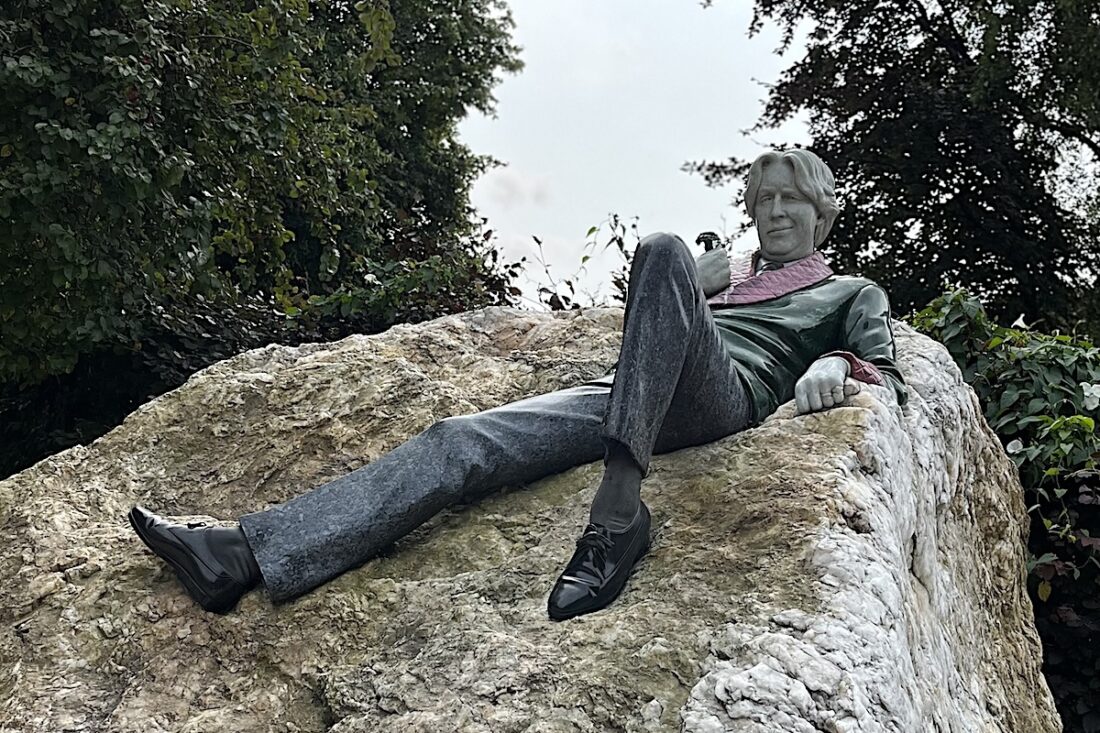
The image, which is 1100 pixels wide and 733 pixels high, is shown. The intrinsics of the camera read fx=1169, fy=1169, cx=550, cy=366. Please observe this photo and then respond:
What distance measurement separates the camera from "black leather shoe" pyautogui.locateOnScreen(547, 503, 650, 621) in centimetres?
294

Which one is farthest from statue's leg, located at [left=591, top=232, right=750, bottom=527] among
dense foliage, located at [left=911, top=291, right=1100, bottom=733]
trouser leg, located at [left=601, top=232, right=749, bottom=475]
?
dense foliage, located at [left=911, top=291, right=1100, bottom=733]

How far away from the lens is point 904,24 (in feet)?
41.1

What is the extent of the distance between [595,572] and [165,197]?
380cm

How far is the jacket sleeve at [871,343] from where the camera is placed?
357 cm

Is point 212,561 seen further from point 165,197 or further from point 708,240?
point 165,197

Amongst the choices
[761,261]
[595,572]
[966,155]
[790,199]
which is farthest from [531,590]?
[966,155]

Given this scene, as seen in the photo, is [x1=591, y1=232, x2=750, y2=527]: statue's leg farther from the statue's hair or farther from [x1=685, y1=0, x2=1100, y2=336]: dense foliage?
[x1=685, y1=0, x2=1100, y2=336]: dense foliage

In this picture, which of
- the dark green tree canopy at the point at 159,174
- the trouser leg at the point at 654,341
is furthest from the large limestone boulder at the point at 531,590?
the dark green tree canopy at the point at 159,174

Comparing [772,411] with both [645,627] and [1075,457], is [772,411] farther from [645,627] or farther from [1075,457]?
[1075,457]

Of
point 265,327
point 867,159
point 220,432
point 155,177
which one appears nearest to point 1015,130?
point 867,159

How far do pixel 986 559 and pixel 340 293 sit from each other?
4.29 meters

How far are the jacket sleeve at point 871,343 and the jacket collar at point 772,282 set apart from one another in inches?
8.5

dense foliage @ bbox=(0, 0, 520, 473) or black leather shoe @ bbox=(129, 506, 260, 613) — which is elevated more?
dense foliage @ bbox=(0, 0, 520, 473)

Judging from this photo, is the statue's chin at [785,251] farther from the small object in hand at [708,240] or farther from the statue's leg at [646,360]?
the statue's leg at [646,360]
